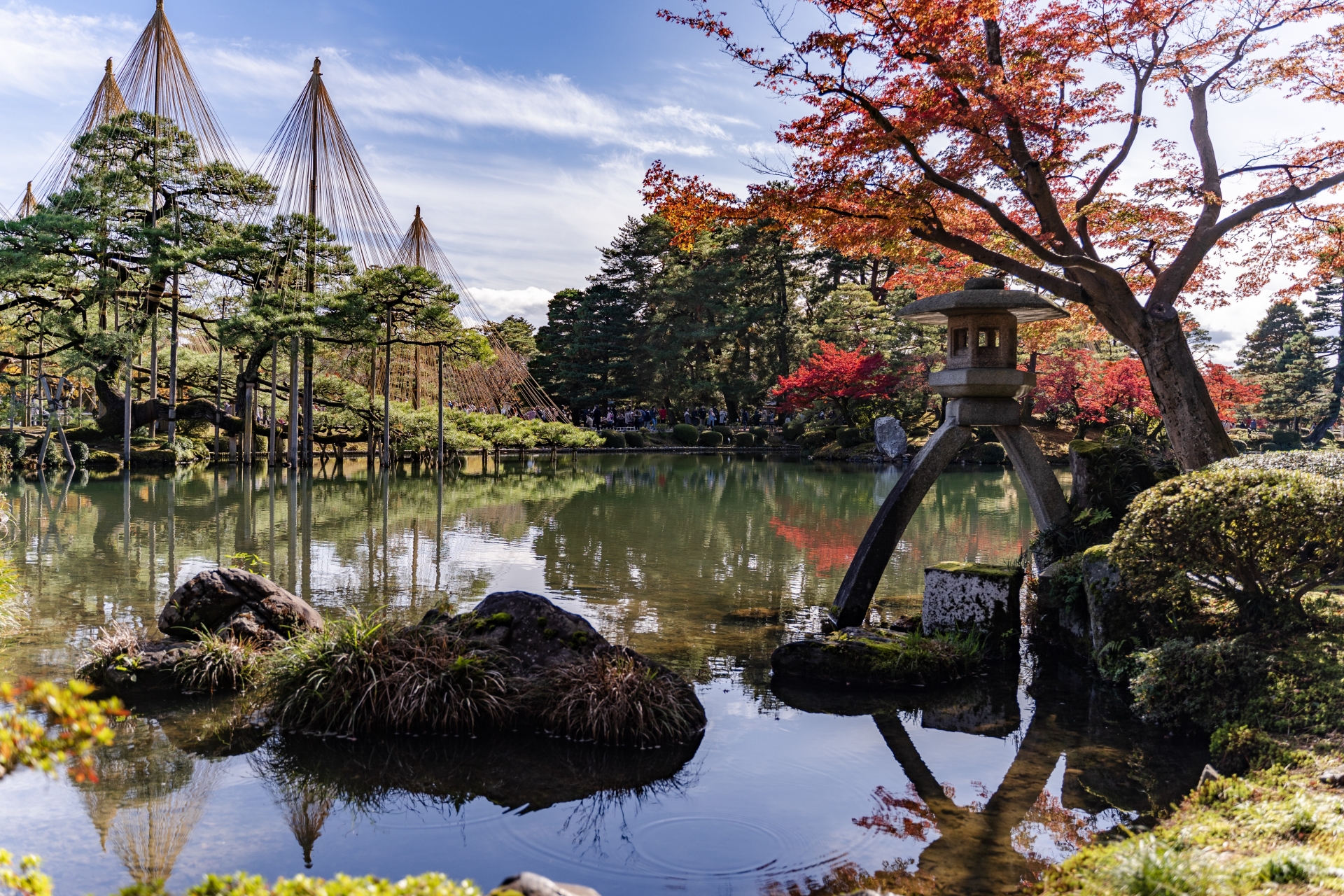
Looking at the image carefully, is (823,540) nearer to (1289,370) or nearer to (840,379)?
(840,379)

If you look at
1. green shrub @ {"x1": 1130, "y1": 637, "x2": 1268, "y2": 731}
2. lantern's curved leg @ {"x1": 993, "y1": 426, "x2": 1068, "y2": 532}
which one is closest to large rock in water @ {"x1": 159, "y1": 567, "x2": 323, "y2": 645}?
green shrub @ {"x1": 1130, "y1": 637, "x2": 1268, "y2": 731}

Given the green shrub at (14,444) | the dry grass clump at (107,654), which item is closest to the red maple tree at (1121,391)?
the dry grass clump at (107,654)

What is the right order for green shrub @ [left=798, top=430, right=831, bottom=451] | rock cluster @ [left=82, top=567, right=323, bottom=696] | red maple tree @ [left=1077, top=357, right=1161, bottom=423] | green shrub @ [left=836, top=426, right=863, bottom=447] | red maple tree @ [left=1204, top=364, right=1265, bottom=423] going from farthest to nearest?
green shrub @ [left=798, top=430, right=831, bottom=451] < green shrub @ [left=836, top=426, right=863, bottom=447] < red maple tree @ [left=1077, top=357, right=1161, bottom=423] < red maple tree @ [left=1204, top=364, right=1265, bottom=423] < rock cluster @ [left=82, top=567, right=323, bottom=696]

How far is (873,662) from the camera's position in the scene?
600 cm

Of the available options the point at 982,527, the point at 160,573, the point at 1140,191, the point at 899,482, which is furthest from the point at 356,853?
the point at 982,527

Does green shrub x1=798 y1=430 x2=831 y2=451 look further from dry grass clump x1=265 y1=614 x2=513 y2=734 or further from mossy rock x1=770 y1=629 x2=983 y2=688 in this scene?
dry grass clump x1=265 y1=614 x2=513 y2=734

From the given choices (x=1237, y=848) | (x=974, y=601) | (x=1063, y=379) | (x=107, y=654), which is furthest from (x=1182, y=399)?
(x=1063, y=379)

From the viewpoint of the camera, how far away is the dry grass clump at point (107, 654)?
539 cm

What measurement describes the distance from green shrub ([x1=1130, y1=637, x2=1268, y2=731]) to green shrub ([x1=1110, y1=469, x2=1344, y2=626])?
1.27 feet

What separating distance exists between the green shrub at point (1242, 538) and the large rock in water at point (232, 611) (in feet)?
→ 17.3

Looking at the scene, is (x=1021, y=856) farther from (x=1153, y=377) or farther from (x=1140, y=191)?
(x=1140, y=191)

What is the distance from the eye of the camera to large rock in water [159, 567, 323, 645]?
226 inches

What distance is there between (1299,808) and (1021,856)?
1013 millimetres

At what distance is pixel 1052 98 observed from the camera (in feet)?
25.6
